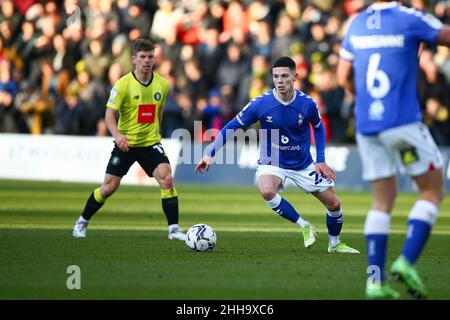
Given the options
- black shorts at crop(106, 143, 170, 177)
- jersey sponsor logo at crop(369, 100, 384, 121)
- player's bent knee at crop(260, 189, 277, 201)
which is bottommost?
player's bent knee at crop(260, 189, 277, 201)

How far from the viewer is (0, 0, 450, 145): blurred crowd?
24.4 m

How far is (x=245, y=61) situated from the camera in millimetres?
25875

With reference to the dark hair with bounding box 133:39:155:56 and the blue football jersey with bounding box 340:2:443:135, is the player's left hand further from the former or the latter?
the blue football jersey with bounding box 340:2:443:135

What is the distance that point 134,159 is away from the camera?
13.4 meters

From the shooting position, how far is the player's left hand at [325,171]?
11.9 metres

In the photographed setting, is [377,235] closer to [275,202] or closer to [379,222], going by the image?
[379,222]

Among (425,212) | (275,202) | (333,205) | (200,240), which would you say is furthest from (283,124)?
(425,212)

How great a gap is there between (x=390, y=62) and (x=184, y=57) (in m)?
18.5

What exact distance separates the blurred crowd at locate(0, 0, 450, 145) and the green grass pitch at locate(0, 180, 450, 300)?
497 centimetres

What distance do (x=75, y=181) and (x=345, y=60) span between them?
17168mm

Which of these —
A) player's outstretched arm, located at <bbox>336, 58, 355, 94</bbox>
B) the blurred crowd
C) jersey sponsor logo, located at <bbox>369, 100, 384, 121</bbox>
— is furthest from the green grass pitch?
the blurred crowd

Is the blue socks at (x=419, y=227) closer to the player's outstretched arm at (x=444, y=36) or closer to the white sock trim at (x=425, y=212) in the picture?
the white sock trim at (x=425, y=212)
